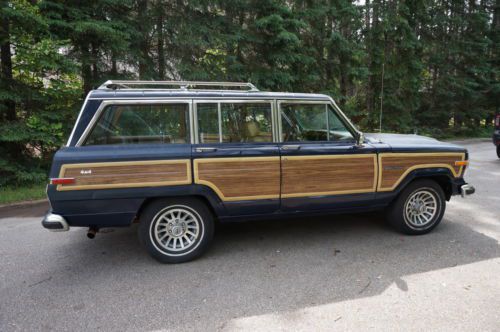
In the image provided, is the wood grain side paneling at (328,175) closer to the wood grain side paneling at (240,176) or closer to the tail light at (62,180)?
the wood grain side paneling at (240,176)

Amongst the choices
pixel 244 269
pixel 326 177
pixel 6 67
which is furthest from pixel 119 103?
pixel 6 67

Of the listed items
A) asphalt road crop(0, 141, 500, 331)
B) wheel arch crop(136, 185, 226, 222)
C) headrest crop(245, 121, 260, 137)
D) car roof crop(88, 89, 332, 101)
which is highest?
car roof crop(88, 89, 332, 101)

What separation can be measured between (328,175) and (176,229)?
6.45 feet

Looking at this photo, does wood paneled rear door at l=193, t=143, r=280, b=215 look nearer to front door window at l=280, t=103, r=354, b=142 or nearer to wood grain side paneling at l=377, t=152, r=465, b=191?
front door window at l=280, t=103, r=354, b=142

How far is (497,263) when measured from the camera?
358cm

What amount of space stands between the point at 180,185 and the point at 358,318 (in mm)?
2185

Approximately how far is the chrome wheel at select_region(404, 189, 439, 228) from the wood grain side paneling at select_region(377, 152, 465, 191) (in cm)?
37

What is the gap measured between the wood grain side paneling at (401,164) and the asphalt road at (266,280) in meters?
0.79

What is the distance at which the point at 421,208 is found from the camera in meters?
4.44

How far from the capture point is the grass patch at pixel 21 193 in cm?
611

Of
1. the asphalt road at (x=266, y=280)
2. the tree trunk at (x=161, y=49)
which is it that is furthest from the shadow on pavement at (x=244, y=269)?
the tree trunk at (x=161, y=49)

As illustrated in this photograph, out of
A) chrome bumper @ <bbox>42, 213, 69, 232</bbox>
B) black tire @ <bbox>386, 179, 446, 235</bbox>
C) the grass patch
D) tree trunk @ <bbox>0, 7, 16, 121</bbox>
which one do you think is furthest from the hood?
tree trunk @ <bbox>0, 7, 16, 121</bbox>

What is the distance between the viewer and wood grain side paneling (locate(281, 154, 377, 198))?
388cm

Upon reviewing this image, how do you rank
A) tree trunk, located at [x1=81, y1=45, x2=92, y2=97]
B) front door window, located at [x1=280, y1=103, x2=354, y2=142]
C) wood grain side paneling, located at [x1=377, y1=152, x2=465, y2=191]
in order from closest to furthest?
1. front door window, located at [x1=280, y1=103, x2=354, y2=142]
2. wood grain side paneling, located at [x1=377, y1=152, x2=465, y2=191]
3. tree trunk, located at [x1=81, y1=45, x2=92, y2=97]
